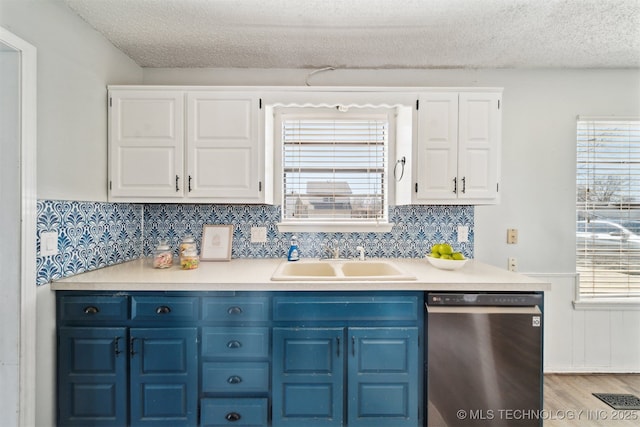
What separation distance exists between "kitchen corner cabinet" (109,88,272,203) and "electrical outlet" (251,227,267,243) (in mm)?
400

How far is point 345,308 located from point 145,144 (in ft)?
5.53

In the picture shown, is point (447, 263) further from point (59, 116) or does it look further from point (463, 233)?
point (59, 116)

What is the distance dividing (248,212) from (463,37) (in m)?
1.93

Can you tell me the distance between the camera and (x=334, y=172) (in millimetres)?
2504

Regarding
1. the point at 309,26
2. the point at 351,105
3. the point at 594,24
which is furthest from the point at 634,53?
the point at 309,26

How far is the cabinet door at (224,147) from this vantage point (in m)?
2.12

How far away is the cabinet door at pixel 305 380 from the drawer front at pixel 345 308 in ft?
0.30

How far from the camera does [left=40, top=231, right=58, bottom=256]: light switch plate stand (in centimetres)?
160

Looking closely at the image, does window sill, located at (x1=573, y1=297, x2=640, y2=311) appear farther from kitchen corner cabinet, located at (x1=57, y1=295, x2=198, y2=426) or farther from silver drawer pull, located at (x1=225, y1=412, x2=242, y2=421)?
kitchen corner cabinet, located at (x1=57, y1=295, x2=198, y2=426)

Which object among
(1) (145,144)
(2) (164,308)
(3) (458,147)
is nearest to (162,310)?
(2) (164,308)

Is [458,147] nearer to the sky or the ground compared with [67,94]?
nearer to the ground

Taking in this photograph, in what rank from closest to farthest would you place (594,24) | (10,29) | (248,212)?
1. (10,29)
2. (594,24)
3. (248,212)

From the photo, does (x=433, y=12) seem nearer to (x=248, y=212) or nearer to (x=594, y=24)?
(x=594, y=24)

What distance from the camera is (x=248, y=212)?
2477mm
